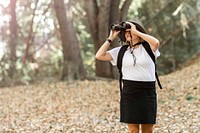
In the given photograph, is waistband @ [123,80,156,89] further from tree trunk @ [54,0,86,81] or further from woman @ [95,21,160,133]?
tree trunk @ [54,0,86,81]

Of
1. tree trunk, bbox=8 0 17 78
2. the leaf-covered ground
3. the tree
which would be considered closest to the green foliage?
tree trunk, bbox=8 0 17 78

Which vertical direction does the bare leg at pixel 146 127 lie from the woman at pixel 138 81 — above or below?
below

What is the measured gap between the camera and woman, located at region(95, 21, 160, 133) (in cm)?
373

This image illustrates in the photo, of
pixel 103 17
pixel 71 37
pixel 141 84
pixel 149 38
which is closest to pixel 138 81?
pixel 141 84

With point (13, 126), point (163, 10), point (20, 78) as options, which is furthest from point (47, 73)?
point (13, 126)

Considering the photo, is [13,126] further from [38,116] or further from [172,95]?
[172,95]

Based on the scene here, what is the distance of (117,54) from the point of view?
3883mm

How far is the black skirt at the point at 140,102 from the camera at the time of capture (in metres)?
3.74

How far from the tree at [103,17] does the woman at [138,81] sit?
25.1 feet

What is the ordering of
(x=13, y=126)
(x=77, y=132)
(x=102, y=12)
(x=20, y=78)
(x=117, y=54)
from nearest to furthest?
(x=117, y=54) < (x=77, y=132) < (x=13, y=126) < (x=102, y=12) < (x=20, y=78)

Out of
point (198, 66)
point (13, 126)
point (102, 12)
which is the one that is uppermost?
point (102, 12)

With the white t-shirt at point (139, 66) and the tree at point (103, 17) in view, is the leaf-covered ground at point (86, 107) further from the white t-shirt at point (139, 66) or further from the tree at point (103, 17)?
the white t-shirt at point (139, 66)

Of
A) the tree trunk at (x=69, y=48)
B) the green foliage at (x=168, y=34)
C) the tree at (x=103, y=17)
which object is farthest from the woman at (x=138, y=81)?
the green foliage at (x=168, y=34)

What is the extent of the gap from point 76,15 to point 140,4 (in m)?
2.71
